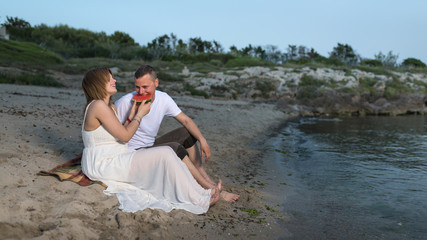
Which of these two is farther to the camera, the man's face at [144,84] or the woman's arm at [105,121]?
the man's face at [144,84]

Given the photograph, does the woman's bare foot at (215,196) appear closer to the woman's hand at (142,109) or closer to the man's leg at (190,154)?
the man's leg at (190,154)

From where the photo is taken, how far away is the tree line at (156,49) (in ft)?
112

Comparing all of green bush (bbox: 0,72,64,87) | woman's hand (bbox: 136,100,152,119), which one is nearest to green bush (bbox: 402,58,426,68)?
green bush (bbox: 0,72,64,87)

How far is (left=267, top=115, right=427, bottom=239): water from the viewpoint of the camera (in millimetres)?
3689

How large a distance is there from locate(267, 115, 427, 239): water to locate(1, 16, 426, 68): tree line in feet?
70.5

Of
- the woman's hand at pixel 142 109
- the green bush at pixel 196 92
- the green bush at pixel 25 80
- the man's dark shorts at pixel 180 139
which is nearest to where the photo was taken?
the woman's hand at pixel 142 109

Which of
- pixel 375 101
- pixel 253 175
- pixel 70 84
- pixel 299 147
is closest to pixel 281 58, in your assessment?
pixel 375 101

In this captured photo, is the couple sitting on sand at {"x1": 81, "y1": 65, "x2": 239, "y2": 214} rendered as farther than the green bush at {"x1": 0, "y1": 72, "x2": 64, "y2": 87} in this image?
No

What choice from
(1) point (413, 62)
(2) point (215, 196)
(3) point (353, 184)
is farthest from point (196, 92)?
(1) point (413, 62)

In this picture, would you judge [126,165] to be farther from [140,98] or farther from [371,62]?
[371,62]

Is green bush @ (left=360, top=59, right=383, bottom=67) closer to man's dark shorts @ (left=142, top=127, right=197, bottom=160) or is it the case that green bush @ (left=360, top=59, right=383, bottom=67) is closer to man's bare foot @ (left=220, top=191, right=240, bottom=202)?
man's dark shorts @ (left=142, top=127, right=197, bottom=160)

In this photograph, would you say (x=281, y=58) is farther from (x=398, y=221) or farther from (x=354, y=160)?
(x=398, y=221)

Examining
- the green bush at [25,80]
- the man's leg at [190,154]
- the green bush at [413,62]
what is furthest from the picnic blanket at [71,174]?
the green bush at [413,62]

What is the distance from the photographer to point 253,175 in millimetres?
5617
